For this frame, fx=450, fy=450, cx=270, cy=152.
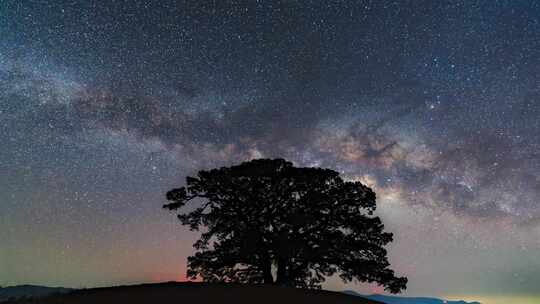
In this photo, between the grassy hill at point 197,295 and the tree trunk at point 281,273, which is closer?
the grassy hill at point 197,295

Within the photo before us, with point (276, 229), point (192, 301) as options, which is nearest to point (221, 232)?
point (276, 229)

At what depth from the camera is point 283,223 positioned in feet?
86.5

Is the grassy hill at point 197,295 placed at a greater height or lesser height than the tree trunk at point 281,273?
lesser

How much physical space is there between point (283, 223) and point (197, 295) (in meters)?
9.66

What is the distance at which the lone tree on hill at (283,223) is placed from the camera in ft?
85.0

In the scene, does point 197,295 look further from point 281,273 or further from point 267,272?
point 281,273

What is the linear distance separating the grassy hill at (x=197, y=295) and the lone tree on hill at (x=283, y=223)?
5623 mm

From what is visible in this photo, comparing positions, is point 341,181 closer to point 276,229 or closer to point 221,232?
point 276,229

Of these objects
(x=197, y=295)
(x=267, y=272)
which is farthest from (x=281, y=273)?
(x=197, y=295)

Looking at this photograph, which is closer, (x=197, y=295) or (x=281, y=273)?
(x=197, y=295)

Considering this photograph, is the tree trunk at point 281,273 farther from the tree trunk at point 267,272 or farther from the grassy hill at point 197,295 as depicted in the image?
the grassy hill at point 197,295

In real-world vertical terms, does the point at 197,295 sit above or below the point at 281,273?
below

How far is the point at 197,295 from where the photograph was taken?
1753cm

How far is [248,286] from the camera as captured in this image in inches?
776
